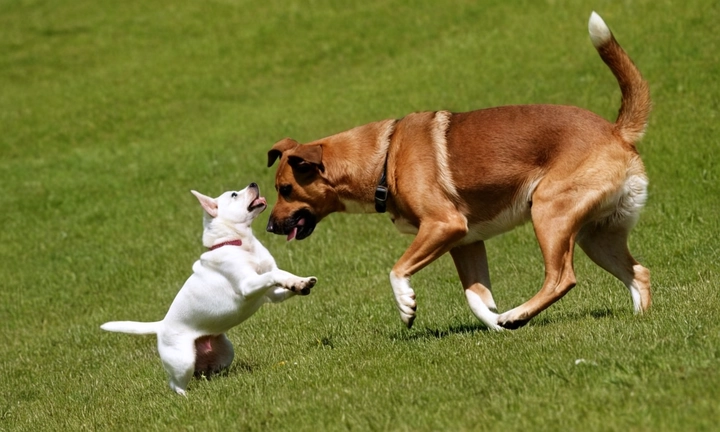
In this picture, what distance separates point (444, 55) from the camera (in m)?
22.7

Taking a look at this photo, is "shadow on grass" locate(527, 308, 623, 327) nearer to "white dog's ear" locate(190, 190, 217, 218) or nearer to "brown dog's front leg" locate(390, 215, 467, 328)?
"brown dog's front leg" locate(390, 215, 467, 328)

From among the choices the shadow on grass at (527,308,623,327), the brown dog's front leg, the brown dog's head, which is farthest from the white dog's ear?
the shadow on grass at (527,308,623,327)

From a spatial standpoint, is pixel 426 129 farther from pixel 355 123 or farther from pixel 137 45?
pixel 137 45

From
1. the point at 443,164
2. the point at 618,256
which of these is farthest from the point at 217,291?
the point at 618,256

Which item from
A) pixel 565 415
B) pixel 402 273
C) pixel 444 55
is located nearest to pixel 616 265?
pixel 402 273

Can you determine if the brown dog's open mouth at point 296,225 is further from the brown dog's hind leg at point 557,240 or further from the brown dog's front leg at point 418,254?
the brown dog's hind leg at point 557,240

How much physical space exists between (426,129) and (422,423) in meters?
3.29

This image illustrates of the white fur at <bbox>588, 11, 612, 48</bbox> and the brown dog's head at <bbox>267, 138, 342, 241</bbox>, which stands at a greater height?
the white fur at <bbox>588, 11, 612, 48</bbox>

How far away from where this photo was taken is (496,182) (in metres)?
7.73

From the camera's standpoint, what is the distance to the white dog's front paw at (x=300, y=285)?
22.6 ft

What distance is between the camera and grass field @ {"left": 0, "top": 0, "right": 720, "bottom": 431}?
19.2 ft

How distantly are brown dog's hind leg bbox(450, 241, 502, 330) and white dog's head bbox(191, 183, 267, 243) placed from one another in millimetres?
1788

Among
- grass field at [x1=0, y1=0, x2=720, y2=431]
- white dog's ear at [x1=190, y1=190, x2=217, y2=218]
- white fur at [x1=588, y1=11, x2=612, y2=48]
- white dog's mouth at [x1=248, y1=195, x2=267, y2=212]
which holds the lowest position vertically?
grass field at [x1=0, y1=0, x2=720, y2=431]

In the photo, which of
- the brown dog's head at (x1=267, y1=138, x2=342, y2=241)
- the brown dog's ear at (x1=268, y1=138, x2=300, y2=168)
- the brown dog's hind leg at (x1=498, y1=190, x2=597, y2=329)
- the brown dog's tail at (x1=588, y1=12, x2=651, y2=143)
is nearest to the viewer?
the brown dog's hind leg at (x1=498, y1=190, x2=597, y2=329)
